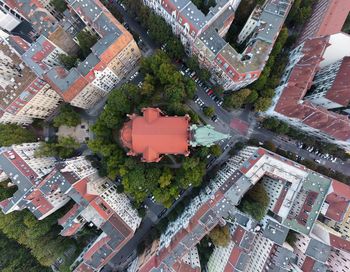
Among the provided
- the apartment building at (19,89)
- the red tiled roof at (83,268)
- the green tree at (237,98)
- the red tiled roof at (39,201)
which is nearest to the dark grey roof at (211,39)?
the green tree at (237,98)

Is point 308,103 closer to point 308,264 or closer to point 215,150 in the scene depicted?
point 215,150

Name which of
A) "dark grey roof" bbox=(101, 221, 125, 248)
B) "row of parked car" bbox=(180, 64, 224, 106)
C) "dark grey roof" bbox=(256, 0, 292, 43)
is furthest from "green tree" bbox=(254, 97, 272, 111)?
"dark grey roof" bbox=(101, 221, 125, 248)

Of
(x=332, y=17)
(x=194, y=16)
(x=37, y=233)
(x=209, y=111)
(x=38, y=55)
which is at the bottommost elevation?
(x=332, y=17)

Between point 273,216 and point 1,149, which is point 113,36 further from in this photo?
point 273,216

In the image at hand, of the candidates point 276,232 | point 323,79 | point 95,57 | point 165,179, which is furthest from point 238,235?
point 95,57

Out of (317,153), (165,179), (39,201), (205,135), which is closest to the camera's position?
(205,135)

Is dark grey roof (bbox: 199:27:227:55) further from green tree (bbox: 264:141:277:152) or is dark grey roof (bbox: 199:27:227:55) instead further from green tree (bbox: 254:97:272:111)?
green tree (bbox: 264:141:277:152)

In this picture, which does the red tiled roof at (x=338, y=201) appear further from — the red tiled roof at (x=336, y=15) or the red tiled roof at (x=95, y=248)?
the red tiled roof at (x=95, y=248)
